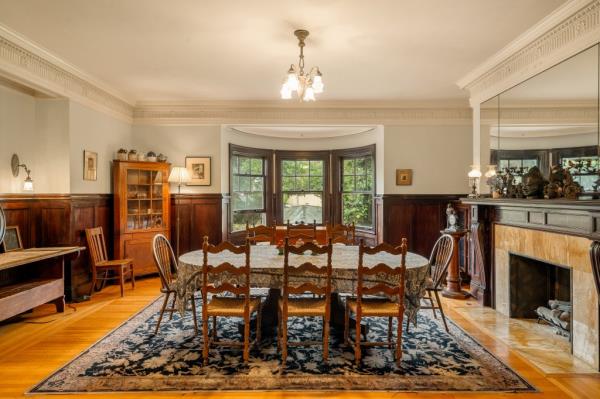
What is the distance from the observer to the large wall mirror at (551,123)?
284cm

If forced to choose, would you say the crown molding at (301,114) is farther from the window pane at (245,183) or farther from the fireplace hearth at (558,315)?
the fireplace hearth at (558,315)

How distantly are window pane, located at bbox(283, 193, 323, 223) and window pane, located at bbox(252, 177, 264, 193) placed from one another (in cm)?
51

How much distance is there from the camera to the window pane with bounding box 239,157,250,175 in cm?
673

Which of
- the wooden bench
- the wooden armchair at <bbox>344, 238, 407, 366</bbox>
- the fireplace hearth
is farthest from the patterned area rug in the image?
the wooden bench

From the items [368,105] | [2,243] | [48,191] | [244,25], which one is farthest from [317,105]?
[2,243]

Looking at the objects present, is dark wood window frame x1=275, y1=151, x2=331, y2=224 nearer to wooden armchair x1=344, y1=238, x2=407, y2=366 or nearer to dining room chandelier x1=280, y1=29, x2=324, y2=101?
dining room chandelier x1=280, y1=29, x2=324, y2=101

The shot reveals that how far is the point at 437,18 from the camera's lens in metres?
3.10

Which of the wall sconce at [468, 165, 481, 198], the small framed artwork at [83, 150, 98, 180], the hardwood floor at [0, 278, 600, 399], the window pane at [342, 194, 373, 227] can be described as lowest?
the hardwood floor at [0, 278, 600, 399]

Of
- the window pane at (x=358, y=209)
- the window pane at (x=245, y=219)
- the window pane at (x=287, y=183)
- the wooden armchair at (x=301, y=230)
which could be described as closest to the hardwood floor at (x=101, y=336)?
the wooden armchair at (x=301, y=230)

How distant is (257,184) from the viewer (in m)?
7.04

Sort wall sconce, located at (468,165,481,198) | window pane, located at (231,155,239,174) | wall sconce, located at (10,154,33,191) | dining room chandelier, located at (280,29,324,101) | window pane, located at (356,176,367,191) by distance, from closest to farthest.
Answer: dining room chandelier, located at (280,29,324,101)
wall sconce, located at (10,154,33,191)
wall sconce, located at (468,165,481,198)
window pane, located at (231,155,239,174)
window pane, located at (356,176,367,191)

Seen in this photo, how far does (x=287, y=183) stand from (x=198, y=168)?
192cm

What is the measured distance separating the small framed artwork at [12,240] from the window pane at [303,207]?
426cm

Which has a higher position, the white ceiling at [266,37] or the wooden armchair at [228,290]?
the white ceiling at [266,37]
